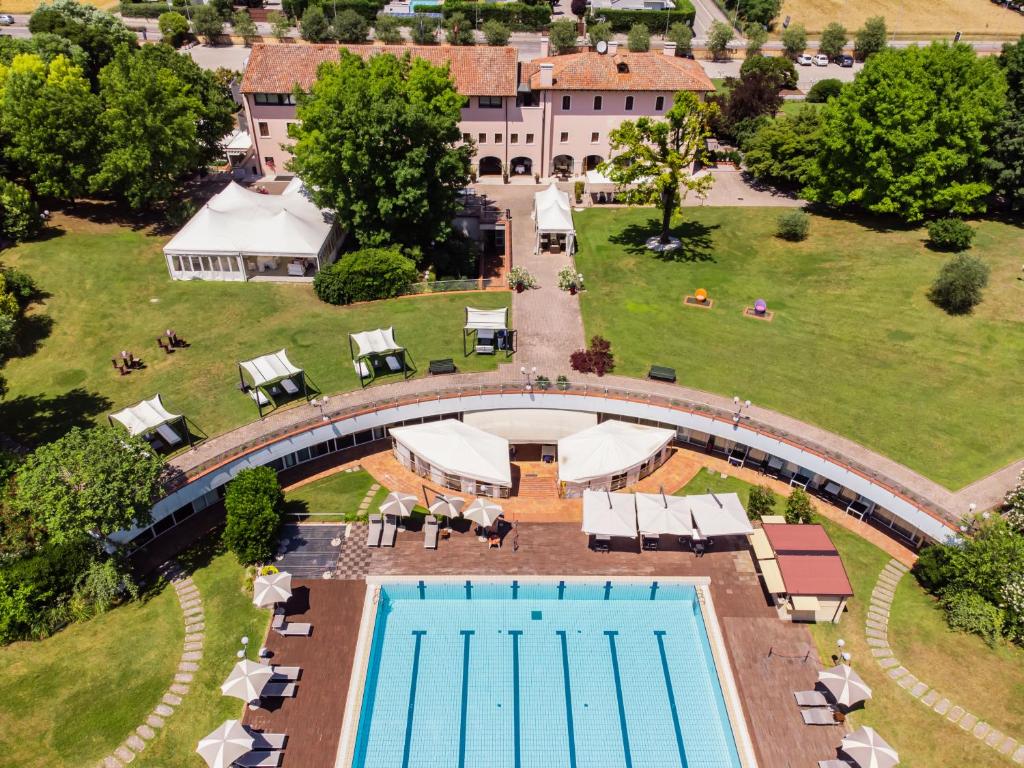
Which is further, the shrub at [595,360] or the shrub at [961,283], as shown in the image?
the shrub at [961,283]

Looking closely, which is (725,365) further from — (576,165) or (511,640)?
(576,165)

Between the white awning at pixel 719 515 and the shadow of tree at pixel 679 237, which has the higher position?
the shadow of tree at pixel 679 237

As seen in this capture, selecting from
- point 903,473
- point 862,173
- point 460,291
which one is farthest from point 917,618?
point 862,173

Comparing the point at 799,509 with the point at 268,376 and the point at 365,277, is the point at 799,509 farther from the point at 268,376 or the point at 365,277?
the point at 365,277

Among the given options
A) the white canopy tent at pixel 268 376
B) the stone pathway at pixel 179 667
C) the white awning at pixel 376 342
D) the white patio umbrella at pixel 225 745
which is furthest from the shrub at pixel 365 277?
the white patio umbrella at pixel 225 745

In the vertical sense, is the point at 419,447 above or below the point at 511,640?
above

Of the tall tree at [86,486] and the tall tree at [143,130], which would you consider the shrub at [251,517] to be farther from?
the tall tree at [143,130]
